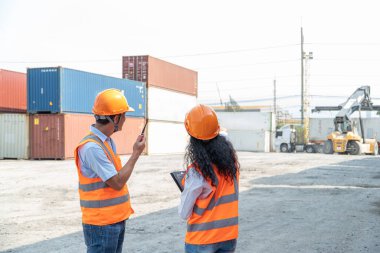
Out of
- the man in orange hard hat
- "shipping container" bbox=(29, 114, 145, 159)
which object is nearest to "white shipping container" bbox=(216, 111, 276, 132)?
"shipping container" bbox=(29, 114, 145, 159)

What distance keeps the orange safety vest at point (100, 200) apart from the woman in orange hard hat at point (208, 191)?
0.51 meters

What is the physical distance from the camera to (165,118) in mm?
34312

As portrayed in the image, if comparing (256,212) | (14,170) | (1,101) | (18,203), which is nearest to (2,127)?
(1,101)

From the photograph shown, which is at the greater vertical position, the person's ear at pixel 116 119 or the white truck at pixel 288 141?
the person's ear at pixel 116 119

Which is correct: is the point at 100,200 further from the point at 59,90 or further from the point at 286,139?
the point at 286,139

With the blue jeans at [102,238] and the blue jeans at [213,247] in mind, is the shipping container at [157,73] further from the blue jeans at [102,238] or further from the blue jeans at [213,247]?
the blue jeans at [213,247]

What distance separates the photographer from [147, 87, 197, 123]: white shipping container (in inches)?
1284

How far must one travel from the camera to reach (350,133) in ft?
102

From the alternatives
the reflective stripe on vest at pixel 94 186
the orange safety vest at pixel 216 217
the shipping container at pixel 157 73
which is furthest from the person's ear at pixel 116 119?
the shipping container at pixel 157 73

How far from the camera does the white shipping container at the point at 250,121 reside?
155ft

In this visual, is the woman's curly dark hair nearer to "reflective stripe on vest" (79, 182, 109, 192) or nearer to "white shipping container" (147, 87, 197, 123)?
"reflective stripe on vest" (79, 182, 109, 192)

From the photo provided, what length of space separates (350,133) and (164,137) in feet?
45.2

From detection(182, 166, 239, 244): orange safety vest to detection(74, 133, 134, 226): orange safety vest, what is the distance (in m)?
0.55

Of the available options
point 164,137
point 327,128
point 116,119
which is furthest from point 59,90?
point 327,128
